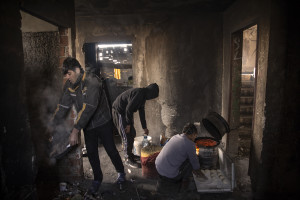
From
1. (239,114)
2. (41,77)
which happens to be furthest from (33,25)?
(239,114)

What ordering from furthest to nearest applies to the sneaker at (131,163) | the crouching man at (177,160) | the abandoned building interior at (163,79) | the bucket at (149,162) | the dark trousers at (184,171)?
the sneaker at (131,163), the bucket at (149,162), the dark trousers at (184,171), the crouching man at (177,160), the abandoned building interior at (163,79)

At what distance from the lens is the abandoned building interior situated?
2441mm

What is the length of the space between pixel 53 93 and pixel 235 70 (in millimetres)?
4061

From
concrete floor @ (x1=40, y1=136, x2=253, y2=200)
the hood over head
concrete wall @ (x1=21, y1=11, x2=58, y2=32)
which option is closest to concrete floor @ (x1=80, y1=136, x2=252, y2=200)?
concrete floor @ (x1=40, y1=136, x2=253, y2=200)

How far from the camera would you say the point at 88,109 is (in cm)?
297

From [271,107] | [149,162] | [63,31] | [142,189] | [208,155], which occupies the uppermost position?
[63,31]

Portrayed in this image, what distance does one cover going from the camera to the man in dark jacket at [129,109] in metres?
3.95

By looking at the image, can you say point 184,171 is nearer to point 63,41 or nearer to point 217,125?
point 217,125

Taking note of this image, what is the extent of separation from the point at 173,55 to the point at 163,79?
71 centimetres

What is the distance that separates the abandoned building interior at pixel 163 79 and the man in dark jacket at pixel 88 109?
413 millimetres

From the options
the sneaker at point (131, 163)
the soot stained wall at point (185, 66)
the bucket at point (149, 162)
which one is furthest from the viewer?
the soot stained wall at point (185, 66)

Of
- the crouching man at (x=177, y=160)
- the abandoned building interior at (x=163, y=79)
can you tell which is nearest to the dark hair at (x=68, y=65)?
the abandoned building interior at (x=163, y=79)

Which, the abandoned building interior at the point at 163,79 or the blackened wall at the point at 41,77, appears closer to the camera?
the abandoned building interior at the point at 163,79

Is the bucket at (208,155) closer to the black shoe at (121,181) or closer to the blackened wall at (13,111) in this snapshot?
the black shoe at (121,181)
